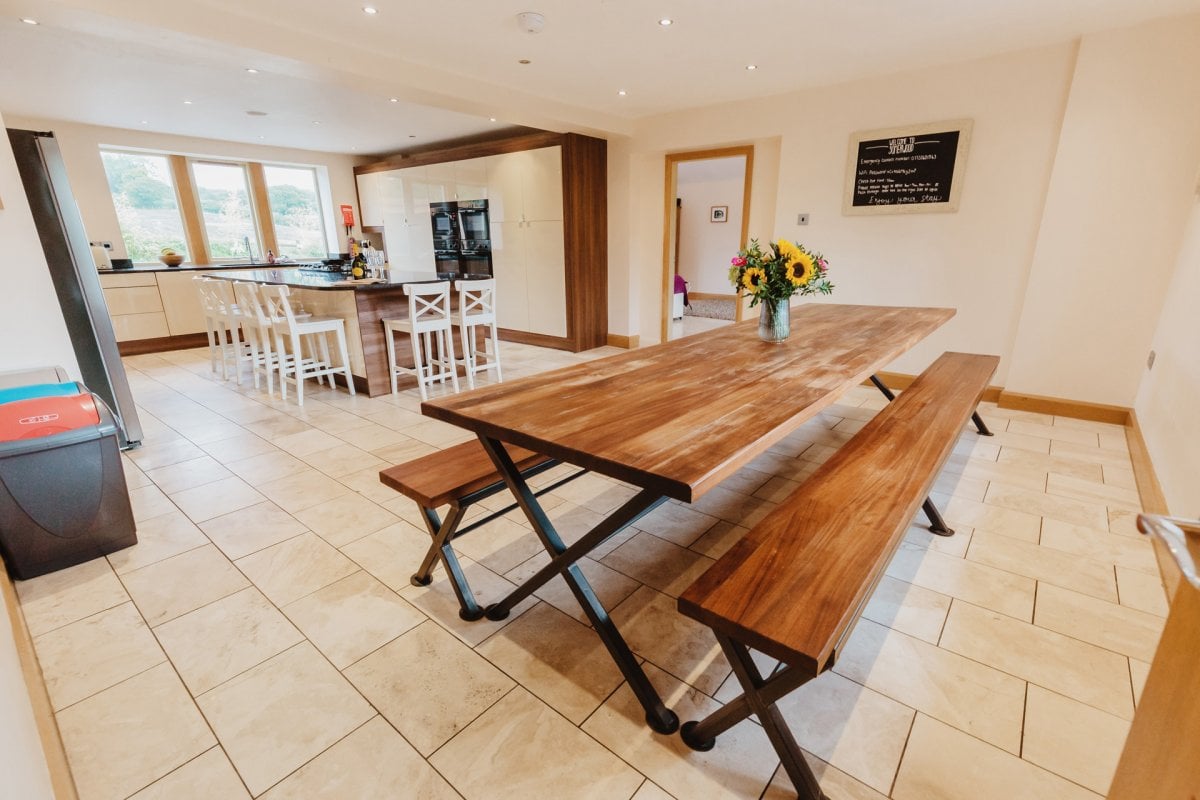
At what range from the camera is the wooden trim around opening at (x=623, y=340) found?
5932 millimetres

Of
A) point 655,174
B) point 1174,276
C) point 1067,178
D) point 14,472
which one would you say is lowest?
point 14,472

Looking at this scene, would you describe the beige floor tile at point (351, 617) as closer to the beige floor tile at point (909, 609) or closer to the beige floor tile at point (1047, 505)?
the beige floor tile at point (909, 609)

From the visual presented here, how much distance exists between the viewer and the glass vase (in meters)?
2.32

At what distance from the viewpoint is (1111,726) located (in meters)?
1.31

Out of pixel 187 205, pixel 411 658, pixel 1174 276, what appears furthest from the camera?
pixel 187 205

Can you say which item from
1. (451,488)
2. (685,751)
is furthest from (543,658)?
(451,488)

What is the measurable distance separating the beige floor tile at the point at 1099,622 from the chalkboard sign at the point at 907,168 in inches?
117

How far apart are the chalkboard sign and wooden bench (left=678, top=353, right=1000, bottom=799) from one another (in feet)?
9.58

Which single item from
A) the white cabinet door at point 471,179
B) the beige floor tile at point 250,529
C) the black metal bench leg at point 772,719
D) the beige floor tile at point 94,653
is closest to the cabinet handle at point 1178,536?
the black metal bench leg at point 772,719

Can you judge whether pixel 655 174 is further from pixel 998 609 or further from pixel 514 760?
pixel 514 760

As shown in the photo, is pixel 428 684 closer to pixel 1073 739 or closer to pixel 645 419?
pixel 645 419

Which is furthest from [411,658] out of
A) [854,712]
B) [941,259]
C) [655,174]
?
[655,174]

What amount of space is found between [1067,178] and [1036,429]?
5.19 feet

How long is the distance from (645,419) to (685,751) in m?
0.82
